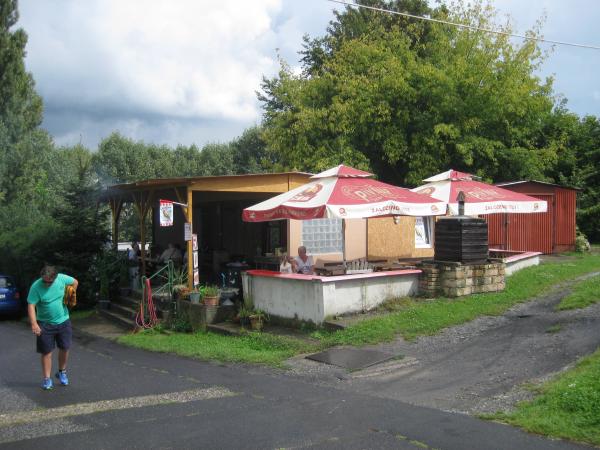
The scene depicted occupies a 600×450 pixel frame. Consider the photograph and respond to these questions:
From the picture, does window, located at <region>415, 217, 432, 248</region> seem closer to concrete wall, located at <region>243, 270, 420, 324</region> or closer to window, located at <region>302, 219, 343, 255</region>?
window, located at <region>302, 219, 343, 255</region>

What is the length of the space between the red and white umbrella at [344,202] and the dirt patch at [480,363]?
2487 millimetres

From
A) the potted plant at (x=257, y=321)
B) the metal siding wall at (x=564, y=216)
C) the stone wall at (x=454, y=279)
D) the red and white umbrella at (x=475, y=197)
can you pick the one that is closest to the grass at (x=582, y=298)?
the stone wall at (x=454, y=279)

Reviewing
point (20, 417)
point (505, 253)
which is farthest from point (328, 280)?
point (505, 253)

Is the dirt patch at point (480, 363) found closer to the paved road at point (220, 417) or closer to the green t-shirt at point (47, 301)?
the paved road at point (220, 417)

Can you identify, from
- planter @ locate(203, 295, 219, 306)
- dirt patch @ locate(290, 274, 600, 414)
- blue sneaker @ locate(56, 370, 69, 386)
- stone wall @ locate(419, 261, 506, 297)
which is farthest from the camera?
planter @ locate(203, 295, 219, 306)

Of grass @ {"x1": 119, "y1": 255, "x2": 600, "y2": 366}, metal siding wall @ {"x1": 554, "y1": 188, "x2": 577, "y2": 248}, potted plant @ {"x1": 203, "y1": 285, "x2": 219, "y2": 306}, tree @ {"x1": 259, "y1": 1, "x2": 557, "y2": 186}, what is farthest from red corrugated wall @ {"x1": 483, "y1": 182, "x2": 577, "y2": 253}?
potted plant @ {"x1": 203, "y1": 285, "x2": 219, "y2": 306}

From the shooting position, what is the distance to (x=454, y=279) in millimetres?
12375

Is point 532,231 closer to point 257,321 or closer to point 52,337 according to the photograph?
point 257,321

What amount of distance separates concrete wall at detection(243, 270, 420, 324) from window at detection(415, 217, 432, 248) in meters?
5.52

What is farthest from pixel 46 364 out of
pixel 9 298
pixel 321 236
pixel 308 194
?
pixel 9 298

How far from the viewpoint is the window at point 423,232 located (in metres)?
18.0

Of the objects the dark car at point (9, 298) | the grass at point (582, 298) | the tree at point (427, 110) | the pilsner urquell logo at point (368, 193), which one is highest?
the tree at point (427, 110)

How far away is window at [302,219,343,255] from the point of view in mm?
16281

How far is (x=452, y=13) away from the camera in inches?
1062
